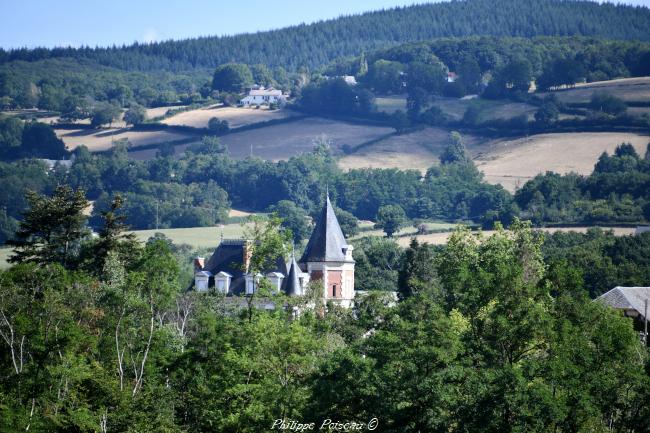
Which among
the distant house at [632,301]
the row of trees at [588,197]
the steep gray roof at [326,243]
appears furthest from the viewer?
the row of trees at [588,197]

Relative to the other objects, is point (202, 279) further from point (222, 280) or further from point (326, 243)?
point (326, 243)

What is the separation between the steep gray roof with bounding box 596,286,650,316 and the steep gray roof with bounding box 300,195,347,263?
1870cm

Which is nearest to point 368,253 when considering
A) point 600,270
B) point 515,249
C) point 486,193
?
point 600,270

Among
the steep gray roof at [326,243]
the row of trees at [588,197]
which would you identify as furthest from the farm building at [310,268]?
the row of trees at [588,197]

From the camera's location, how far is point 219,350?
60594mm

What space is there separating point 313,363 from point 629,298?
33528mm

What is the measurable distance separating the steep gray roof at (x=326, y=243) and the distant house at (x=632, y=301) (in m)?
18.7

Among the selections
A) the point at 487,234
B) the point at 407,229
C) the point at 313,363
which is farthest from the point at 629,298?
the point at 407,229

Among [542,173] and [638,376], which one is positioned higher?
[638,376]

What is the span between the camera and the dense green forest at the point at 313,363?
5206 cm

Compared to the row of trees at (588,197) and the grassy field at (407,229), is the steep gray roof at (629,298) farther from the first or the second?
the grassy field at (407,229)

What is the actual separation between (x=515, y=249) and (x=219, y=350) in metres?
30.8

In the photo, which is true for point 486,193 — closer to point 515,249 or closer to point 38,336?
point 515,249

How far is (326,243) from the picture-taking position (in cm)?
9900
